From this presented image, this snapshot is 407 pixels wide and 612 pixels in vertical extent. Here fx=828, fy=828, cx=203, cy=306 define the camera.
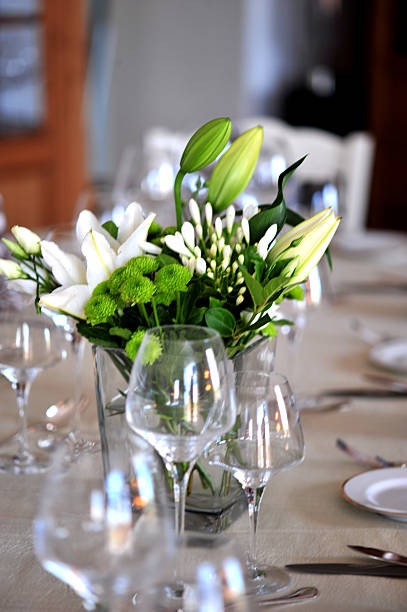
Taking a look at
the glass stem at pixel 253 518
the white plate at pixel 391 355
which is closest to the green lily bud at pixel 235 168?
the glass stem at pixel 253 518

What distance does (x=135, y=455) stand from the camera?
1.94 feet

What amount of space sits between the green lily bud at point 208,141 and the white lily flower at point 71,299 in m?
0.16

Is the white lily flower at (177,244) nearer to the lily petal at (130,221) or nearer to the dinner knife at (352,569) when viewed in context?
the lily petal at (130,221)

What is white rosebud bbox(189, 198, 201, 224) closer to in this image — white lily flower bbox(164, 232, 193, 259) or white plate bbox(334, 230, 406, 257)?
white lily flower bbox(164, 232, 193, 259)

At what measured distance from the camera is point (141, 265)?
27.7 inches

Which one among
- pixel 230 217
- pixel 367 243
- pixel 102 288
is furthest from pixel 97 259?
pixel 367 243

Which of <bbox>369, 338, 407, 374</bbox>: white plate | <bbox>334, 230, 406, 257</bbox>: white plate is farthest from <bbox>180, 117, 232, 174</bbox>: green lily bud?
<bbox>334, 230, 406, 257</bbox>: white plate

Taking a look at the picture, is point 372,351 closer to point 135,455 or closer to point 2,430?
point 2,430

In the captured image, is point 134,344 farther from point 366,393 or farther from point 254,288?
point 366,393

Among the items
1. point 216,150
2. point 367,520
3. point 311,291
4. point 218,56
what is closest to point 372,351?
point 311,291

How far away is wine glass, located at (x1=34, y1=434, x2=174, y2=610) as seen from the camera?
0.52 metres

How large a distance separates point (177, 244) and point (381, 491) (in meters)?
0.35

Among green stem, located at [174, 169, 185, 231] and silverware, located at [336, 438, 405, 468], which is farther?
silverware, located at [336, 438, 405, 468]

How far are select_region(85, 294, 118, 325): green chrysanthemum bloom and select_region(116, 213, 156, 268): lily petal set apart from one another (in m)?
0.04
